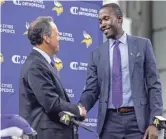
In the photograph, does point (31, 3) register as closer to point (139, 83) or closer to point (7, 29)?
point (7, 29)

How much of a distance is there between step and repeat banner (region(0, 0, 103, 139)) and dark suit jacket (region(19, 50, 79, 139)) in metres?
1.54

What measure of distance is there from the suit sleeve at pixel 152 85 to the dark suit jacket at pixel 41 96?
505 millimetres

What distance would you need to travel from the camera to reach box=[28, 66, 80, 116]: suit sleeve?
305 centimetres

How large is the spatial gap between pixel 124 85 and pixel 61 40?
5.99ft

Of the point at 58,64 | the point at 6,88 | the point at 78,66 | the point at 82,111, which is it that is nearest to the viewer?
the point at 82,111

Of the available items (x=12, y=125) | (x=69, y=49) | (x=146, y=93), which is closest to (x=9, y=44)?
(x=69, y=49)

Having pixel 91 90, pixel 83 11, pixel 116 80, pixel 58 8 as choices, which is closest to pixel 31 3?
pixel 58 8

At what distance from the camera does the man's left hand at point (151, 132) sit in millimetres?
3193

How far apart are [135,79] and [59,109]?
0.56m

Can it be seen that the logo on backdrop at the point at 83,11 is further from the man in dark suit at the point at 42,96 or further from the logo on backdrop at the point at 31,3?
the man in dark suit at the point at 42,96

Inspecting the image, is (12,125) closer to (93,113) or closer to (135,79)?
(135,79)

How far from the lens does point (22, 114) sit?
318 cm

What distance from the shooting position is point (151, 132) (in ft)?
10.5

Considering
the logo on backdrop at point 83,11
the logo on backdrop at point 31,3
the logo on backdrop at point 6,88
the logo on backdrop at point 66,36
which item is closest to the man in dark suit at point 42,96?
the logo on backdrop at point 6,88
